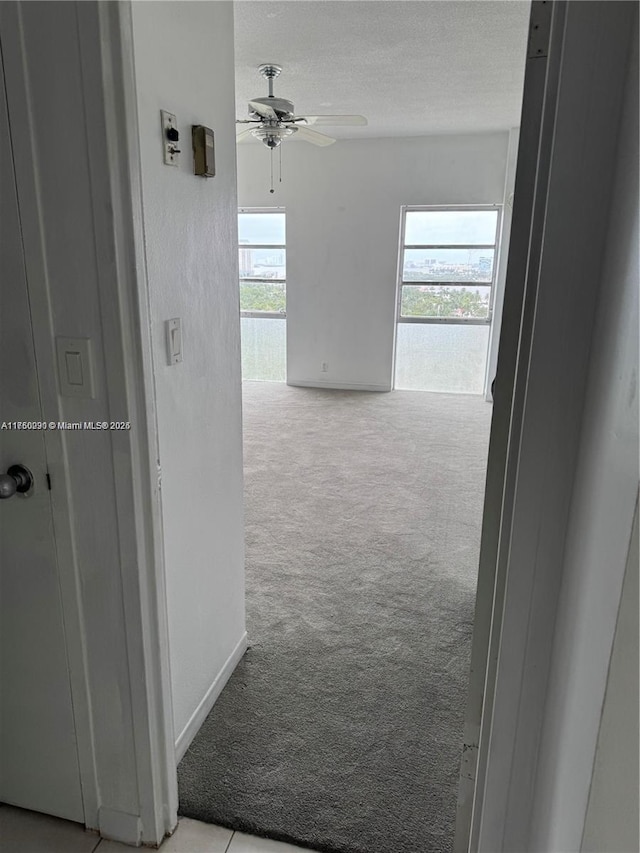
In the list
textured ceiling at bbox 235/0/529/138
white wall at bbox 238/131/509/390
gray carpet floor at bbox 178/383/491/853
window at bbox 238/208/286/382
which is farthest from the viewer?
window at bbox 238/208/286/382

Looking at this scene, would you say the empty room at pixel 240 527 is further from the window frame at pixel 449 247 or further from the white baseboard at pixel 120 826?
the window frame at pixel 449 247

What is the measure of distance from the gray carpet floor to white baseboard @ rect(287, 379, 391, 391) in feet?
7.44

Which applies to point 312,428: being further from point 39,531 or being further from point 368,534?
point 39,531

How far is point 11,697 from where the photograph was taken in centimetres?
142

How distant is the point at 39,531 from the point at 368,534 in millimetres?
2053

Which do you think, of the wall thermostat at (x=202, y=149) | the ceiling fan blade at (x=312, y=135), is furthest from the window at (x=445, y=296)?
the wall thermostat at (x=202, y=149)

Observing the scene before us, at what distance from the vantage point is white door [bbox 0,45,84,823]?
3.77 ft

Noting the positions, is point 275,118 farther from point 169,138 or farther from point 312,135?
point 169,138

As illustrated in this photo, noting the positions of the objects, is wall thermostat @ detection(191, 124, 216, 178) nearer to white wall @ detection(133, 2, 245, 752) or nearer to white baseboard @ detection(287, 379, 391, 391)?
white wall @ detection(133, 2, 245, 752)

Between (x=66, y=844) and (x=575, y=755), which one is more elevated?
(x=575, y=755)

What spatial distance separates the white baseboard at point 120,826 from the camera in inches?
55.6

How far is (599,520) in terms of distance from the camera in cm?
76

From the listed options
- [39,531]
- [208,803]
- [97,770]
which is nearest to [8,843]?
[97,770]

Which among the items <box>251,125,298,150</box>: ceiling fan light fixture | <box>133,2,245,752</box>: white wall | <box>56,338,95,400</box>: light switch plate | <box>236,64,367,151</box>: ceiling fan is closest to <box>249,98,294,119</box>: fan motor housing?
<box>236,64,367,151</box>: ceiling fan
